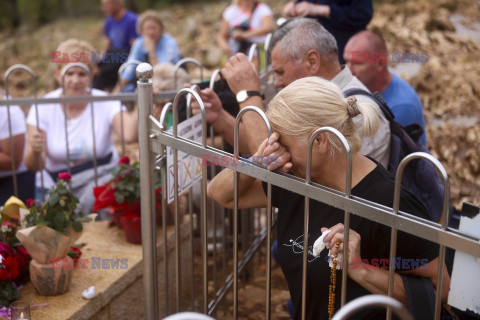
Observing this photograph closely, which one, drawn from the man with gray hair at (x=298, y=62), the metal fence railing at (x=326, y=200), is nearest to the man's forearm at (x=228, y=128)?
the man with gray hair at (x=298, y=62)

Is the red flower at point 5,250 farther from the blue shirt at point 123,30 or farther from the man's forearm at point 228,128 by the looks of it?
the blue shirt at point 123,30

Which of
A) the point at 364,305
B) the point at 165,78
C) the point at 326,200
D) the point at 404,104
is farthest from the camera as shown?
the point at 165,78

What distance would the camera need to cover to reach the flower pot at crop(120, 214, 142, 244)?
329 cm

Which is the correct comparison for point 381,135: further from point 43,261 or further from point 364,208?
point 43,261

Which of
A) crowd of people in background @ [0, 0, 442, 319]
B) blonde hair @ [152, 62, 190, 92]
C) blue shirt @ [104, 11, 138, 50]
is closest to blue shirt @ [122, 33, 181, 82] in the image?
blue shirt @ [104, 11, 138, 50]

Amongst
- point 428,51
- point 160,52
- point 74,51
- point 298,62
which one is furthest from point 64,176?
point 428,51

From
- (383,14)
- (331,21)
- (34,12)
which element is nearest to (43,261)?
(331,21)

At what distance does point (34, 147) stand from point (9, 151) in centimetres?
17

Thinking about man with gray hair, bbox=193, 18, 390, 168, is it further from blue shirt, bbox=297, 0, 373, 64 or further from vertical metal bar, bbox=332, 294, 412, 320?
vertical metal bar, bbox=332, 294, 412, 320

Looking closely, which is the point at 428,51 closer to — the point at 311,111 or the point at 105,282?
the point at 105,282

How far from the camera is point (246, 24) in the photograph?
22.4 feet

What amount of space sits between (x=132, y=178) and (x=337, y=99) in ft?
5.61

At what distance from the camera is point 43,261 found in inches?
104

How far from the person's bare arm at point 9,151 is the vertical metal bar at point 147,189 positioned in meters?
2.01
